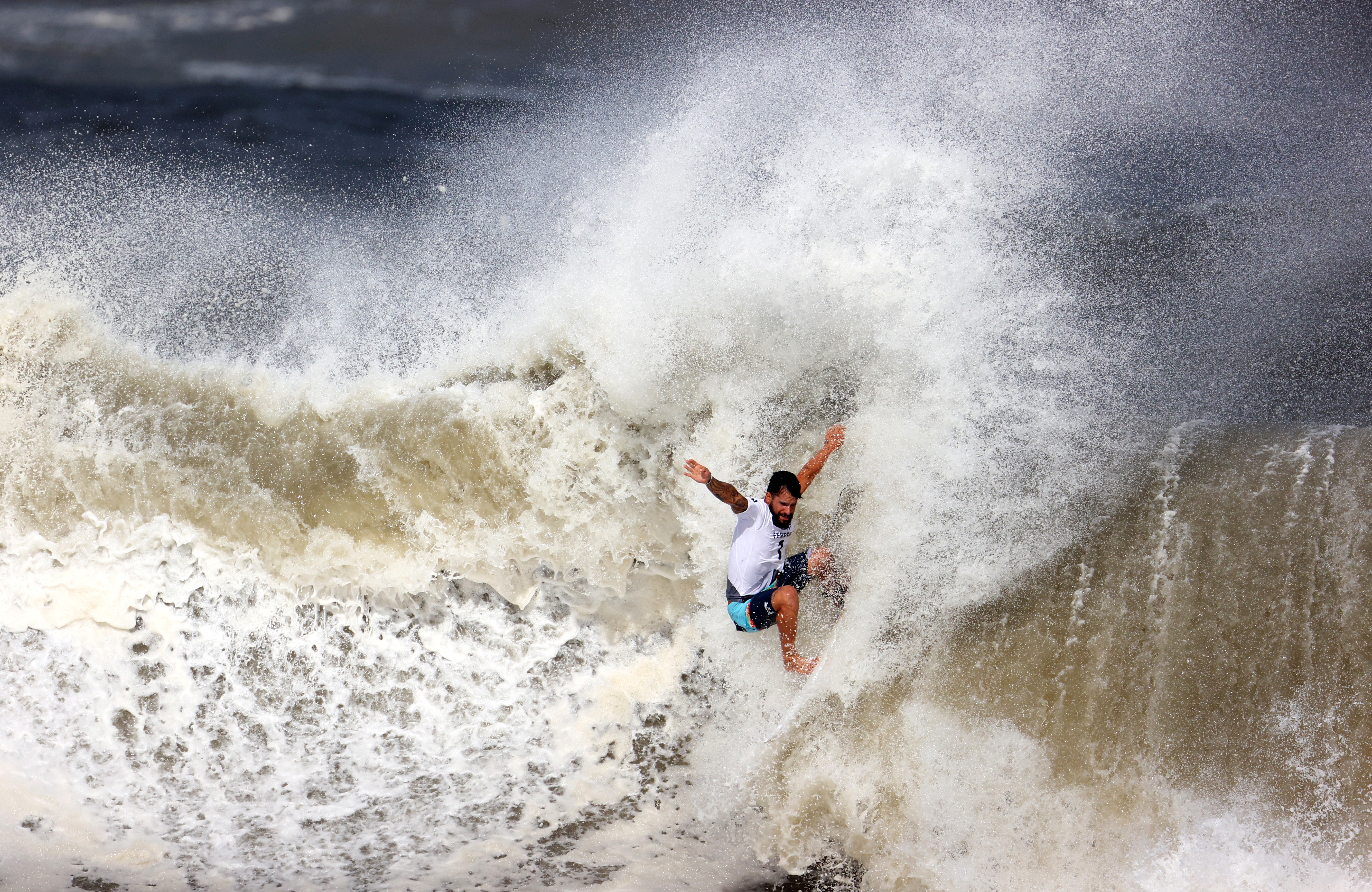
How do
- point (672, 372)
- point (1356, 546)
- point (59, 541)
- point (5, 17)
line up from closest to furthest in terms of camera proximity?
point (1356, 546)
point (59, 541)
point (672, 372)
point (5, 17)

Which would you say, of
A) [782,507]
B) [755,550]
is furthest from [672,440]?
[782,507]

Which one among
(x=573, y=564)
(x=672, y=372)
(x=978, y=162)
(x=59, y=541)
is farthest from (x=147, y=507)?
(x=978, y=162)

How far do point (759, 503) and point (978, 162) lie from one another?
9.76ft

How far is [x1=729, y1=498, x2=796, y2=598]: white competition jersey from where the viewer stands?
3.95 metres

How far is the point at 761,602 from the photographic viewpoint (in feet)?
13.7

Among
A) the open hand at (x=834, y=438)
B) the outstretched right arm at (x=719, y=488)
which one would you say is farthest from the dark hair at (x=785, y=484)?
the open hand at (x=834, y=438)

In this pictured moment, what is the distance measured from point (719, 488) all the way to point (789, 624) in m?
0.98

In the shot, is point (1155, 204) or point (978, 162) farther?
point (1155, 204)

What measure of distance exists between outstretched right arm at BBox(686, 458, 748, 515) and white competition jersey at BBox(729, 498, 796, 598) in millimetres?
66

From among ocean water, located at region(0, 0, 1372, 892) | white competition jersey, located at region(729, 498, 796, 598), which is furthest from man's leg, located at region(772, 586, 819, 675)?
ocean water, located at region(0, 0, 1372, 892)

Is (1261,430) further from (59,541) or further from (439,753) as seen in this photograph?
(59,541)

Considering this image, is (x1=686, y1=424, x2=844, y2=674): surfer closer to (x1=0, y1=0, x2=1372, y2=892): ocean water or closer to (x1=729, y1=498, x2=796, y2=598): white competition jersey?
(x1=729, y1=498, x2=796, y2=598): white competition jersey

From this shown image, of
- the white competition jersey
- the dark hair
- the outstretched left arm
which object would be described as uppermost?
the outstretched left arm

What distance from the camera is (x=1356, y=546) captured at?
3.74 metres
